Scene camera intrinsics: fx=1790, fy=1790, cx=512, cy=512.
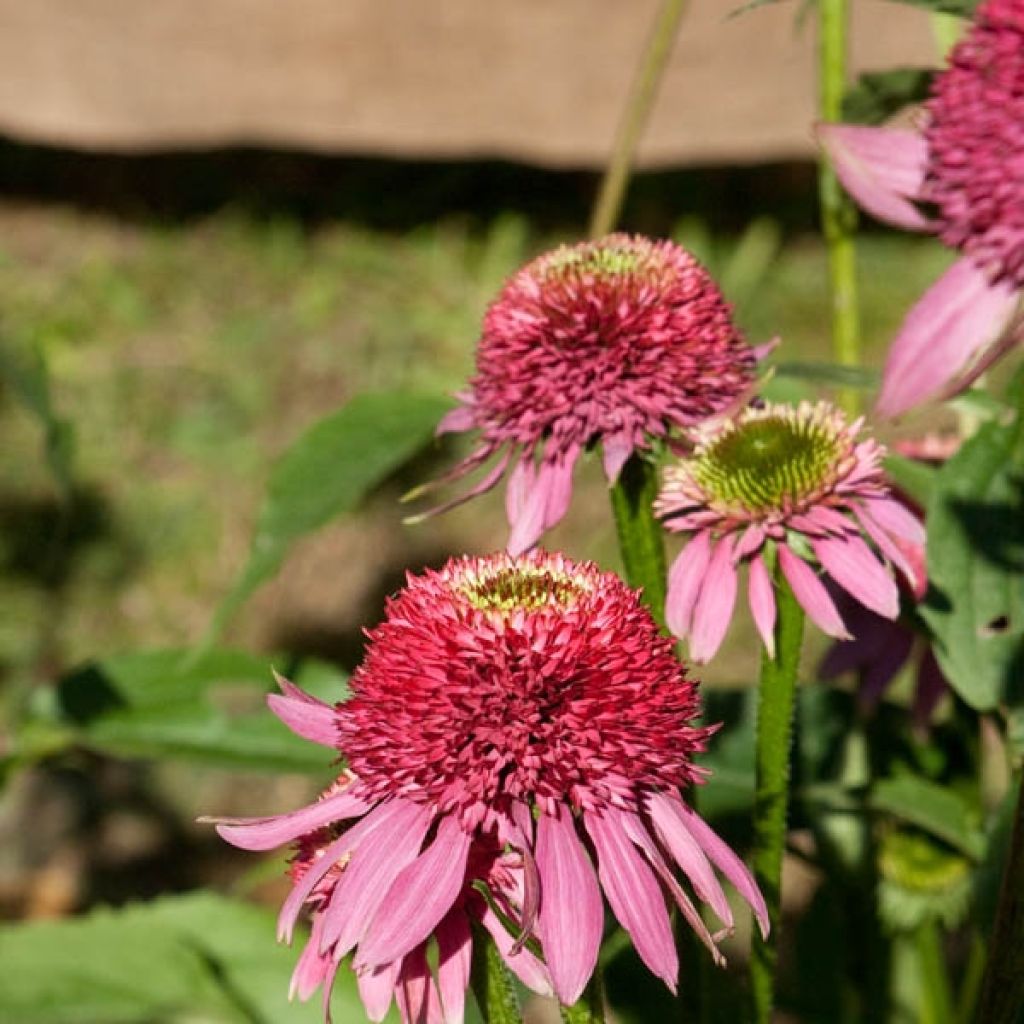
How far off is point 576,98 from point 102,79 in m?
0.62

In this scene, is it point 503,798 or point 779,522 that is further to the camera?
point 779,522

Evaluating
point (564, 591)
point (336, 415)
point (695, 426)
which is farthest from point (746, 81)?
point (564, 591)

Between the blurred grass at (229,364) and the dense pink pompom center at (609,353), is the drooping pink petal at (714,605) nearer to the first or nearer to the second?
the dense pink pompom center at (609,353)

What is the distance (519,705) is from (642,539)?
0.56ft

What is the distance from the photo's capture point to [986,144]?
0.59 m

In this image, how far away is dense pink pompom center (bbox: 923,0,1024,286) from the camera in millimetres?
578

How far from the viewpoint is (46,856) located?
1.86 m

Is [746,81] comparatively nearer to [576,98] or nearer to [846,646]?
[576,98]

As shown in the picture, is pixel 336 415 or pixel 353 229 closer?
pixel 336 415

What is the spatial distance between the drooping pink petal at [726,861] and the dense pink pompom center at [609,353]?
0.65ft

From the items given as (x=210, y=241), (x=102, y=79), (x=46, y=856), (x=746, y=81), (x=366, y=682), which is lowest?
(x=46, y=856)

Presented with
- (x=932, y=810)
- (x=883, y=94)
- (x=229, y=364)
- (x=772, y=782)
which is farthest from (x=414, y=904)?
(x=229, y=364)

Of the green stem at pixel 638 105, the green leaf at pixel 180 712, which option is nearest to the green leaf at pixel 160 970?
the green leaf at pixel 180 712

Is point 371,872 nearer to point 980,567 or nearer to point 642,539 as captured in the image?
point 642,539
